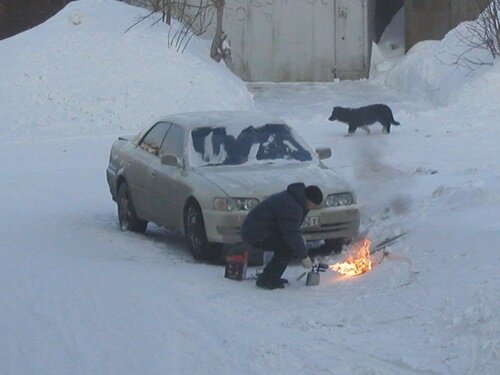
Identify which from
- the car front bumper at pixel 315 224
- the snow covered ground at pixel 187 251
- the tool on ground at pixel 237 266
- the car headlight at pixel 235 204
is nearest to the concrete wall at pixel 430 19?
the snow covered ground at pixel 187 251

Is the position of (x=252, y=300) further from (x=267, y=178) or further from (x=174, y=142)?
(x=174, y=142)

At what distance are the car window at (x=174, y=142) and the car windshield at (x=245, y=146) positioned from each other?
0.45 feet

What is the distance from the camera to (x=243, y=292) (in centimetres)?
1017

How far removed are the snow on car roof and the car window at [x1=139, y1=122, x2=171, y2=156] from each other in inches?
4.5

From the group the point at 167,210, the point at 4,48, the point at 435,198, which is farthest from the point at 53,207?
the point at 4,48

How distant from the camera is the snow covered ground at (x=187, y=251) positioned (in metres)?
8.03

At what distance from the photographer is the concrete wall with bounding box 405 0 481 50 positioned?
32.1m

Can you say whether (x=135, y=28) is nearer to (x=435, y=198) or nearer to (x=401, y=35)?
(x=401, y=35)

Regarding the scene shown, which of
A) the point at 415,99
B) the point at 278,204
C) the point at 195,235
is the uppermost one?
the point at 278,204

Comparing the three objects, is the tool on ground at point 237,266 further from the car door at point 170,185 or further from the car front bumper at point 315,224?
the car door at point 170,185

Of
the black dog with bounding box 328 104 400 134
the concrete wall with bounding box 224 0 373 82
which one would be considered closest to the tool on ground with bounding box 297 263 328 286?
the black dog with bounding box 328 104 400 134

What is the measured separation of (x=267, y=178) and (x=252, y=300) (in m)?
2.28

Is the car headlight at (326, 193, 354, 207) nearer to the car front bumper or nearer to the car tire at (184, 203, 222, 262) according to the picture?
the car front bumper

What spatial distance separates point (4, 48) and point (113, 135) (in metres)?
4.57
